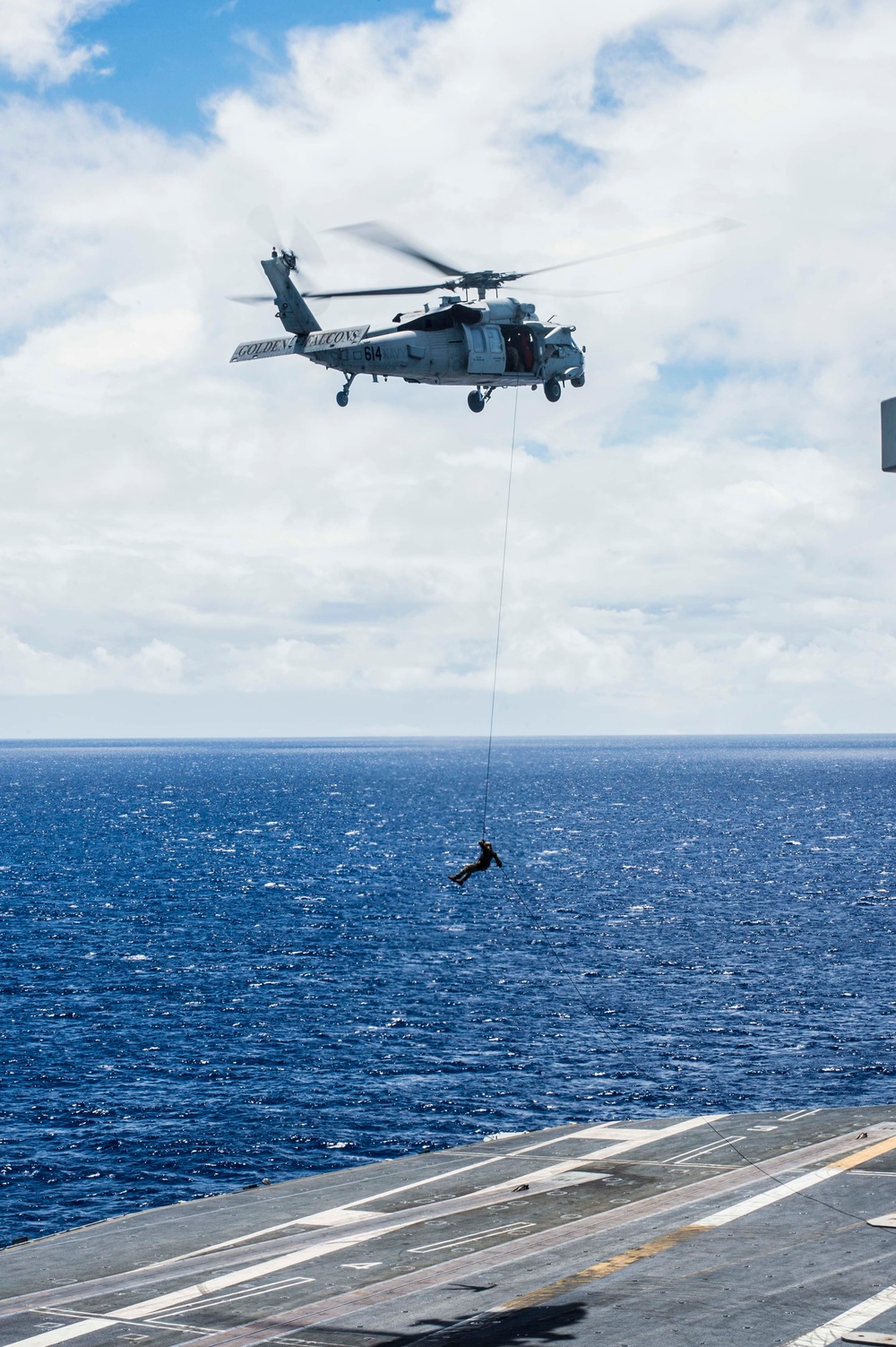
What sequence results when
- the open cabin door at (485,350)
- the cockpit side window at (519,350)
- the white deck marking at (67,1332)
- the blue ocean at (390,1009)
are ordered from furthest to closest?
the blue ocean at (390,1009)
the cockpit side window at (519,350)
the open cabin door at (485,350)
the white deck marking at (67,1332)

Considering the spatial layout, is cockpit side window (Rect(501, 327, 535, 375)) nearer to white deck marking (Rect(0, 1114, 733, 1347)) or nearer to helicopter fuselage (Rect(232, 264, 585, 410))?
helicopter fuselage (Rect(232, 264, 585, 410))

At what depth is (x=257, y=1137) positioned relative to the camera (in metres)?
55.7

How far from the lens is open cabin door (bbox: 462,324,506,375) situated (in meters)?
40.9

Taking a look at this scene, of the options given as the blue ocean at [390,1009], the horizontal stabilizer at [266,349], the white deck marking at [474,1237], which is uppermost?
the horizontal stabilizer at [266,349]

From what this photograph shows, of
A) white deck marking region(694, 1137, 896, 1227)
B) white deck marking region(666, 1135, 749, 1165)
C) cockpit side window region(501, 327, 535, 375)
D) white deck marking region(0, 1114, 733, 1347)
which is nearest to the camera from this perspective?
white deck marking region(0, 1114, 733, 1347)

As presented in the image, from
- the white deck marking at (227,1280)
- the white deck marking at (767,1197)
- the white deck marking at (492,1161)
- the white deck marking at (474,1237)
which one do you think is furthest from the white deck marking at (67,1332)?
the white deck marking at (767,1197)

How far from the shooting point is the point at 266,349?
3744cm

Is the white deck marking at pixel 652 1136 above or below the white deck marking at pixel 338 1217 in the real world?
above

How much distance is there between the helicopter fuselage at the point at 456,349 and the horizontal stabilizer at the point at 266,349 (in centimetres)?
3

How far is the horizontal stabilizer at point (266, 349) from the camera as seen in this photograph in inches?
1473

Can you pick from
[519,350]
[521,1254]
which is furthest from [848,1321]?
[519,350]

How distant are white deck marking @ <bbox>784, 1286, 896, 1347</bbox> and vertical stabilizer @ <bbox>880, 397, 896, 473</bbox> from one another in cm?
1866

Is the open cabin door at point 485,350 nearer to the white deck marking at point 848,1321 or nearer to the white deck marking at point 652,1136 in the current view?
the white deck marking at point 652,1136

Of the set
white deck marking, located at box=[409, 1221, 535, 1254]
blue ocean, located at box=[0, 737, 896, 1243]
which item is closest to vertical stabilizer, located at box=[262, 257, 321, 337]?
white deck marking, located at box=[409, 1221, 535, 1254]
